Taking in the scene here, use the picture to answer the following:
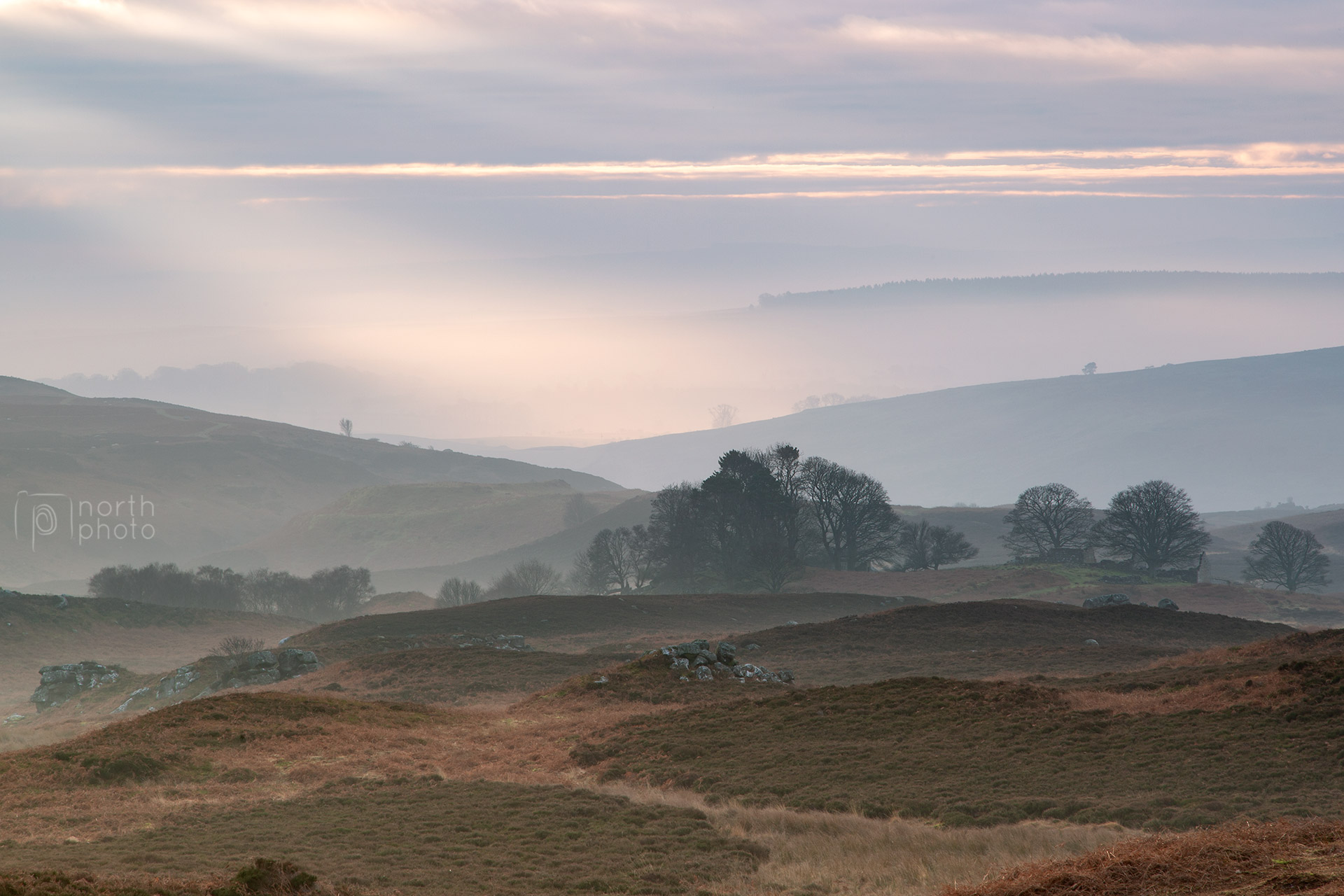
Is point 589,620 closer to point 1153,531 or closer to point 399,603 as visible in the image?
point 399,603

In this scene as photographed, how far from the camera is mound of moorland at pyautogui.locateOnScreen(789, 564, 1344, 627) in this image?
A: 272 ft

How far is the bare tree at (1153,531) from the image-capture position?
341 feet

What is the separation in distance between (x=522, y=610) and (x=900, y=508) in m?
130

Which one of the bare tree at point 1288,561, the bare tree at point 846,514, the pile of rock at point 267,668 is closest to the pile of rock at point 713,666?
the pile of rock at point 267,668

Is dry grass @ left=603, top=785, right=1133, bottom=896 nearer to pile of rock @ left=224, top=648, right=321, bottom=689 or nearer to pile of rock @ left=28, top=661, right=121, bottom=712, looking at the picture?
pile of rock @ left=224, top=648, right=321, bottom=689

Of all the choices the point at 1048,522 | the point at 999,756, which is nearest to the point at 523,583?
the point at 1048,522

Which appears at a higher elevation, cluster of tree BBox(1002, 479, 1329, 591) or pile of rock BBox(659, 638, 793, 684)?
cluster of tree BBox(1002, 479, 1329, 591)

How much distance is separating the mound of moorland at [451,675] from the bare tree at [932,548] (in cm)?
7173

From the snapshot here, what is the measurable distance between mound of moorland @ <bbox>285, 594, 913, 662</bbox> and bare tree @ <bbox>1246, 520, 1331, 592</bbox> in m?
60.3

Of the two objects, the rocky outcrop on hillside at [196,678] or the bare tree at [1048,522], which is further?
the bare tree at [1048,522]

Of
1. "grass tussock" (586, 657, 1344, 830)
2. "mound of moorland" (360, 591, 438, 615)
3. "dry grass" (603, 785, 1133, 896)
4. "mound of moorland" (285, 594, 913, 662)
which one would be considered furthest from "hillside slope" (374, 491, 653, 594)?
"dry grass" (603, 785, 1133, 896)

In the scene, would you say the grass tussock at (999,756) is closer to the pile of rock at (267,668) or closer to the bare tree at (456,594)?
the pile of rock at (267,668)

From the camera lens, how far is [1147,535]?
104 metres

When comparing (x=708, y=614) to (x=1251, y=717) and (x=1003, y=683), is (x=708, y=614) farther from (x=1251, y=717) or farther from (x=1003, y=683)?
(x=1251, y=717)
